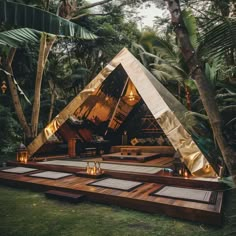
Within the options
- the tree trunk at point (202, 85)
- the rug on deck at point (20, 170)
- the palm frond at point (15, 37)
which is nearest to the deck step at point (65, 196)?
the rug on deck at point (20, 170)

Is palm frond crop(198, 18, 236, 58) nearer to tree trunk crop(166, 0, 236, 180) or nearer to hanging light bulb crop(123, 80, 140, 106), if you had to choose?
tree trunk crop(166, 0, 236, 180)

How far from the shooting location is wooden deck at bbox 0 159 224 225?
2.75 m

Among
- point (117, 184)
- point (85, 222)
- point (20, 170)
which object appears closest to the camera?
point (85, 222)

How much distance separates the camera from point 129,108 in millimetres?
8578

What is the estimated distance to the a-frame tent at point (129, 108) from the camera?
3844 millimetres

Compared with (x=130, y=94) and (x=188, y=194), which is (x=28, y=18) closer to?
(x=188, y=194)

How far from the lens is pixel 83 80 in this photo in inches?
466

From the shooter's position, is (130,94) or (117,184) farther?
(130,94)

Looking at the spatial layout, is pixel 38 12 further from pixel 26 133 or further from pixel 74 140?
pixel 26 133

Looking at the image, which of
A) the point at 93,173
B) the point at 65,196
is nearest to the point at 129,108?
the point at 93,173

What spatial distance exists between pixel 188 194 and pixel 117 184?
50.0 inches

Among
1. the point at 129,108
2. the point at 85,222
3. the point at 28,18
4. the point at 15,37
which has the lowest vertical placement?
the point at 85,222

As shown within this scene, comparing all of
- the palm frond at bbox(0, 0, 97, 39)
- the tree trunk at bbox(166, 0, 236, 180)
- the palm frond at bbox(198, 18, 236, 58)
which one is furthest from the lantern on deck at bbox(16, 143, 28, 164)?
the palm frond at bbox(198, 18, 236, 58)

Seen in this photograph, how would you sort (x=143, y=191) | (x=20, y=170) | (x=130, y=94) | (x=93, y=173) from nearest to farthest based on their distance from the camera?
(x=143, y=191), (x=93, y=173), (x=20, y=170), (x=130, y=94)
